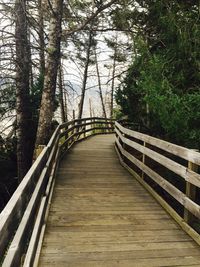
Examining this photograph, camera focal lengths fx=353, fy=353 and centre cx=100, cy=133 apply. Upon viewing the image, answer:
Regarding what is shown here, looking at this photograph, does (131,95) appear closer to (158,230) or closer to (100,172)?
(100,172)

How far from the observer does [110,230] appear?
16.3 ft

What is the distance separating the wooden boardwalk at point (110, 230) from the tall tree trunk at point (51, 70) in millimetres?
2591

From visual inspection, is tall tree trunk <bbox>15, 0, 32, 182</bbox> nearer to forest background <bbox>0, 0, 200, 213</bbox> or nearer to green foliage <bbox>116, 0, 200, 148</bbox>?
forest background <bbox>0, 0, 200, 213</bbox>

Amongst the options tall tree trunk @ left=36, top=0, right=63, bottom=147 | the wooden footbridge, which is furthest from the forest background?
the wooden footbridge

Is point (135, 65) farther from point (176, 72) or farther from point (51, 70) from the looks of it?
point (51, 70)

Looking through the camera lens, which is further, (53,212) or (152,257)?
(53,212)

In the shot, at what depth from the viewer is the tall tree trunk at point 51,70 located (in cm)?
1005

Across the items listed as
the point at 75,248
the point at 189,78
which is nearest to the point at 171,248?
the point at 75,248

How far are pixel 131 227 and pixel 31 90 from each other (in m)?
8.86

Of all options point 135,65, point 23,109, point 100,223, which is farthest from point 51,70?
point 100,223

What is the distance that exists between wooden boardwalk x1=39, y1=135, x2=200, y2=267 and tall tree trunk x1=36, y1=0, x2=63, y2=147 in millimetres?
2591

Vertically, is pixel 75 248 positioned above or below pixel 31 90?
below

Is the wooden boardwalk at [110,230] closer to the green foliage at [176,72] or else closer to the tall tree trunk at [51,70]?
the green foliage at [176,72]

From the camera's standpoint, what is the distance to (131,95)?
17859mm
